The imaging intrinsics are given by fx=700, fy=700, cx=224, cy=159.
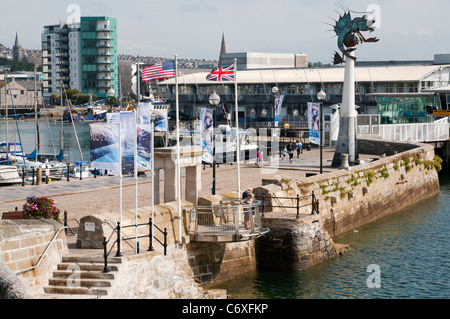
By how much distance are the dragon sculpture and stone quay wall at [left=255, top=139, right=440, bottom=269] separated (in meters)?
7.73

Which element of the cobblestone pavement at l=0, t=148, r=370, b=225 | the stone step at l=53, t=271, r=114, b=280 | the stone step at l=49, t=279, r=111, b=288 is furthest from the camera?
the cobblestone pavement at l=0, t=148, r=370, b=225

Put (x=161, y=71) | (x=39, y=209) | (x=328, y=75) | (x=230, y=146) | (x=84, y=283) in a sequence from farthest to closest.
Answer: (x=328, y=75) < (x=230, y=146) < (x=161, y=71) < (x=39, y=209) < (x=84, y=283)

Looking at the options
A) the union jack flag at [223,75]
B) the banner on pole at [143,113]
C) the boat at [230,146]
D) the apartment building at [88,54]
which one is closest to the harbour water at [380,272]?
the union jack flag at [223,75]

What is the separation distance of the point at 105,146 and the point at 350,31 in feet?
94.2

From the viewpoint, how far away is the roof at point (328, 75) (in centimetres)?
9238

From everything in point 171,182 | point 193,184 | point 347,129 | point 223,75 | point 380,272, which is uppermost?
point 223,75

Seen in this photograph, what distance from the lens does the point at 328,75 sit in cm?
9956

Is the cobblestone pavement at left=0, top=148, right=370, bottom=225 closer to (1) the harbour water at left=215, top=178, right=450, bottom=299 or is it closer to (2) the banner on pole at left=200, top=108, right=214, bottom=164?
(2) the banner on pole at left=200, top=108, right=214, bottom=164

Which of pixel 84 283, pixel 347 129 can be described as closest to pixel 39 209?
pixel 84 283

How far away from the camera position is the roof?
303ft

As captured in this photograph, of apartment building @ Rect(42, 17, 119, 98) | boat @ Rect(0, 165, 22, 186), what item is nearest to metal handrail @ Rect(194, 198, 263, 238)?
boat @ Rect(0, 165, 22, 186)

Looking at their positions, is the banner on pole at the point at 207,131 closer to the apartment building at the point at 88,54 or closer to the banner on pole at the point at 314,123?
the banner on pole at the point at 314,123

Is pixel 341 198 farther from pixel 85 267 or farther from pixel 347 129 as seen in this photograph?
pixel 85 267
